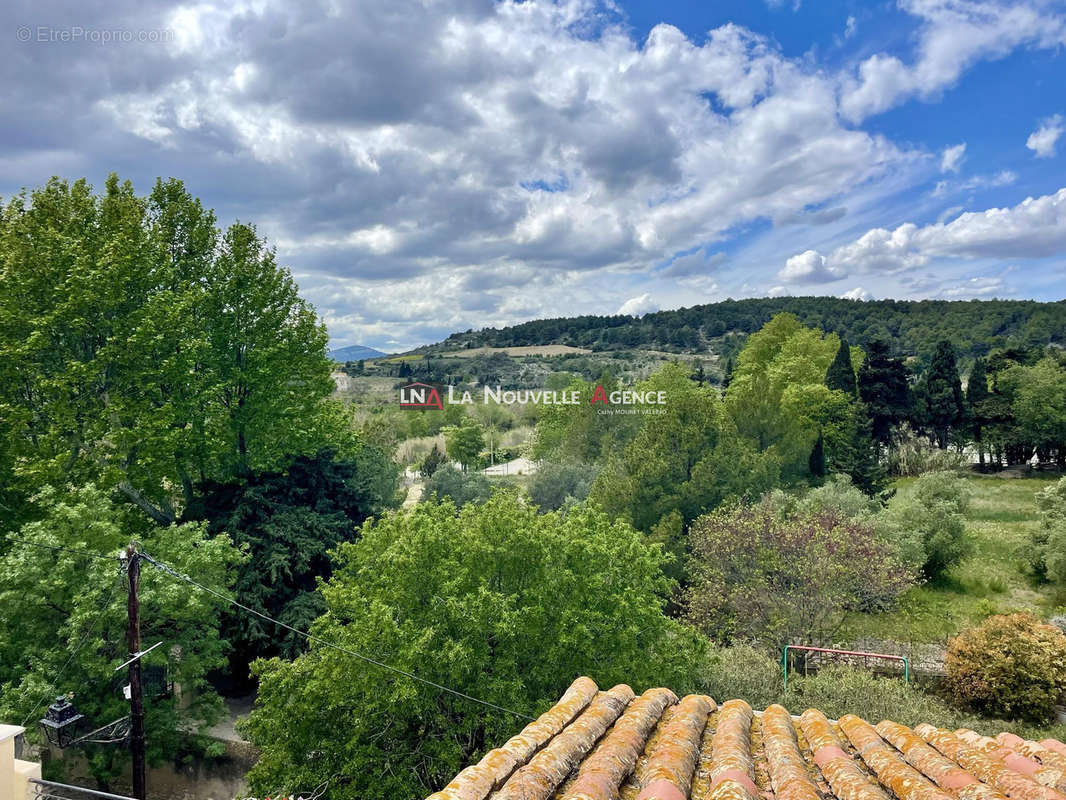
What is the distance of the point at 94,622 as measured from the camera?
11875 millimetres

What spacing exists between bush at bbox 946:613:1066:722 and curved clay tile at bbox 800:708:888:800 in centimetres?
1331

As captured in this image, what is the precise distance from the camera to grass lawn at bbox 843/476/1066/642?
20.2 meters

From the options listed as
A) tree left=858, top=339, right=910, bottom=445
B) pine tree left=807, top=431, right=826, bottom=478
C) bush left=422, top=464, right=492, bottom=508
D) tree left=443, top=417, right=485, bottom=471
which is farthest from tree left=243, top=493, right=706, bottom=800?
tree left=443, top=417, right=485, bottom=471

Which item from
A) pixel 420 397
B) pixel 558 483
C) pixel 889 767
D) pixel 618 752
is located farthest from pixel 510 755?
pixel 420 397

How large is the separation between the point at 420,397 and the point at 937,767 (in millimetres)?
80537

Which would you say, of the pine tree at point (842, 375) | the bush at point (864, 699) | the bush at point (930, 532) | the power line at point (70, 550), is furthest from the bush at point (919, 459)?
the power line at point (70, 550)

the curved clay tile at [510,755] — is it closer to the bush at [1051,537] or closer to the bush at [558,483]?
the bush at [1051,537]

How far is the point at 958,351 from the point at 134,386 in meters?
102

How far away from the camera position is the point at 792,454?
107 ft

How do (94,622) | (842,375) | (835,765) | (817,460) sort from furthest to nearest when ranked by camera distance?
(842,375)
(817,460)
(94,622)
(835,765)

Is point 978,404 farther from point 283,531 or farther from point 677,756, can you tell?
point 677,756

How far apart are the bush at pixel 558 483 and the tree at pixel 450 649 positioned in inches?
786

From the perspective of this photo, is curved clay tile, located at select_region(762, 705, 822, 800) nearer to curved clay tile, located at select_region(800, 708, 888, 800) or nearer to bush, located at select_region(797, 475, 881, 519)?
curved clay tile, located at select_region(800, 708, 888, 800)

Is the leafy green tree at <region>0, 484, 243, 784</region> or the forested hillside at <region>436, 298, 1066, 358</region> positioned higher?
the forested hillside at <region>436, 298, 1066, 358</region>
